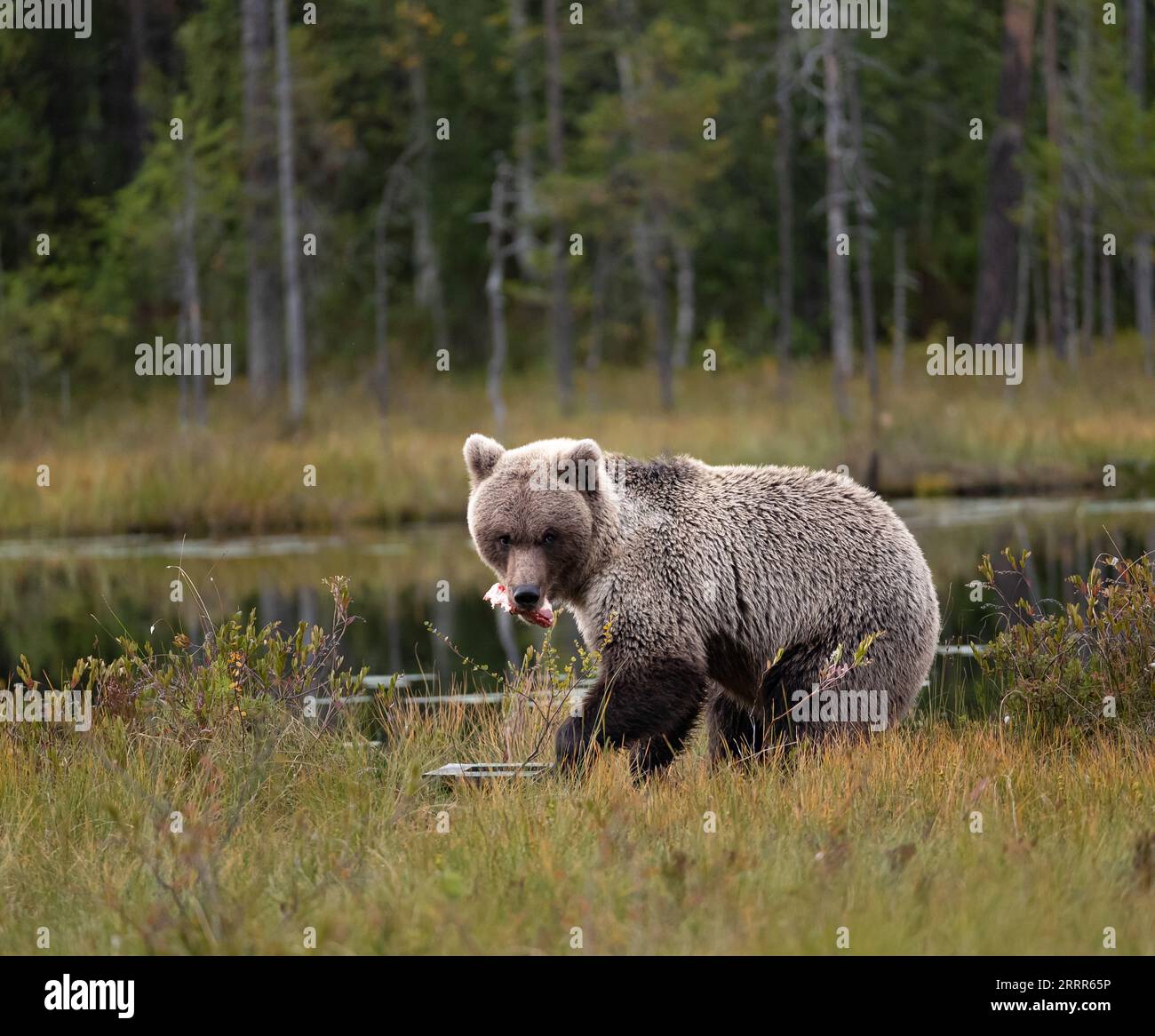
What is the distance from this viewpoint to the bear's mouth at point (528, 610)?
22.5ft

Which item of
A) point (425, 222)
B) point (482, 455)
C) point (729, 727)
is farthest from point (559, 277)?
point (482, 455)

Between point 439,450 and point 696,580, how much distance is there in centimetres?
1606

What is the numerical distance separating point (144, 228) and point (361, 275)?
12.9 metres

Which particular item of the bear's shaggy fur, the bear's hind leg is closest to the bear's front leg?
the bear's shaggy fur

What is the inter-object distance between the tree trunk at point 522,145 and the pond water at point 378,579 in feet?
39.0

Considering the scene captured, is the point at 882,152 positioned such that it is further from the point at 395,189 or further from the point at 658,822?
the point at 658,822

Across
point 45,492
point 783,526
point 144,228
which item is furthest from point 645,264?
point 783,526

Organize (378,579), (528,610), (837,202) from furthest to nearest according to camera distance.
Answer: (837,202)
(378,579)
(528,610)

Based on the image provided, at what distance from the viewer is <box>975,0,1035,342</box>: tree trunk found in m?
31.0

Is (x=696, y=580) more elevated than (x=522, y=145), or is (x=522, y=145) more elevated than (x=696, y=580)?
(x=522, y=145)

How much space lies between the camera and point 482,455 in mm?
7285

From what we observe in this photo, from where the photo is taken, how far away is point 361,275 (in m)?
41.6

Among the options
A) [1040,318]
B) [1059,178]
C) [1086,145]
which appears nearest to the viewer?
[1059,178]

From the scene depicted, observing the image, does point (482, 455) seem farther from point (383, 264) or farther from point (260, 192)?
point (260, 192)
